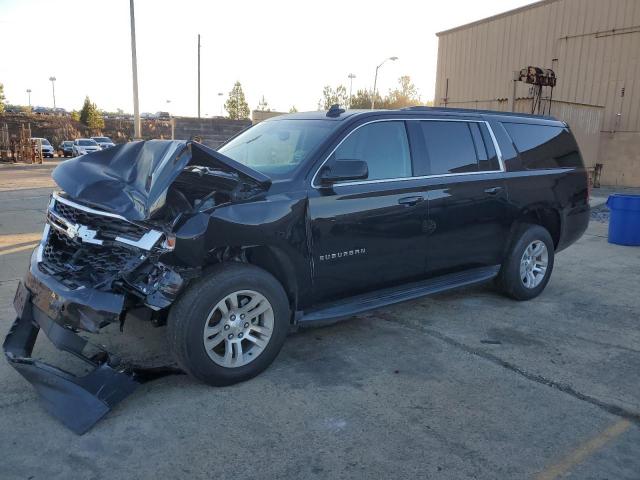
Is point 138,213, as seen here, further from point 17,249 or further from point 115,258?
point 17,249

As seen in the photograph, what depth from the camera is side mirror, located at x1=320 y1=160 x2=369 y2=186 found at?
3.85m

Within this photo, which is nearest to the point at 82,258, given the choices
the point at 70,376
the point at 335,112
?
the point at 70,376

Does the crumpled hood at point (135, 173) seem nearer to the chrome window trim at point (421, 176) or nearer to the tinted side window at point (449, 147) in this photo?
the chrome window trim at point (421, 176)

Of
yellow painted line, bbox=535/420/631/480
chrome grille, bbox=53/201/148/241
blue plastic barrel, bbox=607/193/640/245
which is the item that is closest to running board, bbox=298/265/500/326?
chrome grille, bbox=53/201/148/241

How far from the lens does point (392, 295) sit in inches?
172

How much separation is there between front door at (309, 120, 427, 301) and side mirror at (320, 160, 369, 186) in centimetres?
6

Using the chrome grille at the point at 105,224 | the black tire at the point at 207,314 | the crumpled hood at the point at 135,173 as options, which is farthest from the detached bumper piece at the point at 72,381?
the crumpled hood at the point at 135,173

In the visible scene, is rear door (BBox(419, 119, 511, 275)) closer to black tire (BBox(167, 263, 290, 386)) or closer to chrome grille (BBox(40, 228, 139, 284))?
black tire (BBox(167, 263, 290, 386))

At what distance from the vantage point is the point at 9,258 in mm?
6785

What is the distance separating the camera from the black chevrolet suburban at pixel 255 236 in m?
3.23

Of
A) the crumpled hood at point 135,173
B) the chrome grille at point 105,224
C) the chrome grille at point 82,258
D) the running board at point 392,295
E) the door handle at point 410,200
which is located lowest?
the running board at point 392,295

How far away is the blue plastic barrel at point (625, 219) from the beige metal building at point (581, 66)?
7.92 m

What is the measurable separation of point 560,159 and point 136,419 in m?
4.91

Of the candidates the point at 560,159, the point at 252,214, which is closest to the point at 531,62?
the point at 560,159
